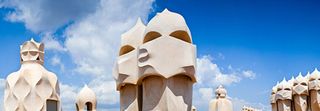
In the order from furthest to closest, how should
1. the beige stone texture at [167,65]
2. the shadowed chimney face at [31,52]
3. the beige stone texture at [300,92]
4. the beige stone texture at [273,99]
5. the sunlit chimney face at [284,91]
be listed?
the beige stone texture at [273,99]
the sunlit chimney face at [284,91]
the beige stone texture at [300,92]
the shadowed chimney face at [31,52]
the beige stone texture at [167,65]

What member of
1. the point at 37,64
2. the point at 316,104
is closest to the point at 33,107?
the point at 37,64

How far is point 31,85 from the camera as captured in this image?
51.2 feet

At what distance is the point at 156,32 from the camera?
342 inches

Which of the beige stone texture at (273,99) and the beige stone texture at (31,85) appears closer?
the beige stone texture at (31,85)

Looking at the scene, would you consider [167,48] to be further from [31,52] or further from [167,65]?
[31,52]

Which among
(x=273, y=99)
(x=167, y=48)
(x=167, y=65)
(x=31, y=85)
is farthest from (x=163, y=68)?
(x=273, y=99)

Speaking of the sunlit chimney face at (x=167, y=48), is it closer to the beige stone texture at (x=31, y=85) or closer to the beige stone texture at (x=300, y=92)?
the beige stone texture at (x=31, y=85)

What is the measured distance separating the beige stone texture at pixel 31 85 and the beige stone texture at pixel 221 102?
24.8 ft

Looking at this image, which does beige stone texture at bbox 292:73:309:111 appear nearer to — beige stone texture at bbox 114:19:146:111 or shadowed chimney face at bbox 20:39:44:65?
shadowed chimney face at bbox 20:39:44:65

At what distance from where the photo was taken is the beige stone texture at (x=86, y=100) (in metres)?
20.5

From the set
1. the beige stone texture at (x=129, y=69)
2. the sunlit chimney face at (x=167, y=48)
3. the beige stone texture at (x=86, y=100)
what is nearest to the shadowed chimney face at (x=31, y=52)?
the beige stone texture at (x=86, y=100)

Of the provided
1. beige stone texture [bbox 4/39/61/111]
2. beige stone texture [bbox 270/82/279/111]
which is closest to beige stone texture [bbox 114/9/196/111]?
beige stone texture [bbox 4/39/61/111]

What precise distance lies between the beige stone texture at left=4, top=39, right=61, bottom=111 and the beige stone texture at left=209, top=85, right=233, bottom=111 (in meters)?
7.56

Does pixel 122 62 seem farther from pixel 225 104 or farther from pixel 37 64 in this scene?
pixel 225 104
